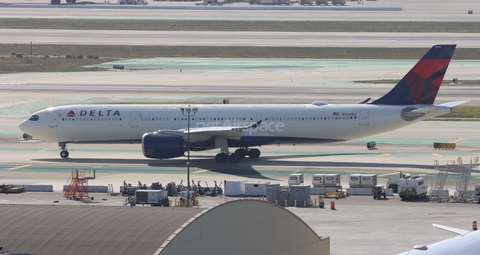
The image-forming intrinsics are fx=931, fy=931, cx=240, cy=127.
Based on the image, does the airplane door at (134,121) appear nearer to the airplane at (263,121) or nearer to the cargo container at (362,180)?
the airplane at (263,121)

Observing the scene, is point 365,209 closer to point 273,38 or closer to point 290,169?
point 290,169

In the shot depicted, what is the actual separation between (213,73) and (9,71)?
3203cm

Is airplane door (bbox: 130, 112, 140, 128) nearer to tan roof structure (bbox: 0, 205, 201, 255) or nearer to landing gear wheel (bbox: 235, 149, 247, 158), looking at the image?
landing gear wheel (bbox: 235, 149, 247, 158)

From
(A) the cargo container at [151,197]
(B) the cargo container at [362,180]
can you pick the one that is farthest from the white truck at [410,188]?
(A) the cargo container at [151,197]

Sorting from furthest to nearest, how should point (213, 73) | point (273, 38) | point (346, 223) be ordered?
1. point (273, 38)
2. point (213, 73)
3. point (346, 223)

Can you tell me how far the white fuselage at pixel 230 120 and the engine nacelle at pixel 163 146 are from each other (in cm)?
325

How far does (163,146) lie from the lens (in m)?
71.2

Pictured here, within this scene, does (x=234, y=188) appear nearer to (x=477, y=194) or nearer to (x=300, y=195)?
(x=300, y=195)

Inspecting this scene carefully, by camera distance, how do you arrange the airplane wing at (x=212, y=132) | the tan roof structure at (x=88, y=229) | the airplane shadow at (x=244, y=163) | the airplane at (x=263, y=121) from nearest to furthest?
the tan roof structure at (x=88, y=229) < the airplane shadow at (x=244, y=163) < the airplane wing at (x=212, y=132) < the airplane at (x=263, y=121)

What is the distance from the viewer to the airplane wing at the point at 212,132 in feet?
A: 235

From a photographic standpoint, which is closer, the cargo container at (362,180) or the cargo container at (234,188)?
the cargo container at (362,180)

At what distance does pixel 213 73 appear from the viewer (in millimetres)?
134625

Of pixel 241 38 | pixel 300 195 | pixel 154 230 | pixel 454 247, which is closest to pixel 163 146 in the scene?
pixel 300 195

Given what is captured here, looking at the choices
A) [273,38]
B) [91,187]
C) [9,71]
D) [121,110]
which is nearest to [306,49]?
[273,38]
